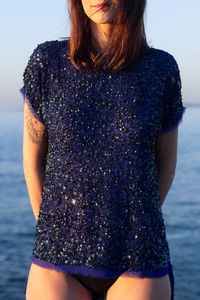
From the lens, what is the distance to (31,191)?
246 centimetres

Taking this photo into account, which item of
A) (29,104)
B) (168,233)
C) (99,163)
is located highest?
(29,104)

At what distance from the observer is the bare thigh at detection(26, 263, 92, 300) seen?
6.77 feet

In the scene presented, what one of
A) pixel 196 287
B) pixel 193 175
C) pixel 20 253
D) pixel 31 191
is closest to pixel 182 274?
pixel 196 287

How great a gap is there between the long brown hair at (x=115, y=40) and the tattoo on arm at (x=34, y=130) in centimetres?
30

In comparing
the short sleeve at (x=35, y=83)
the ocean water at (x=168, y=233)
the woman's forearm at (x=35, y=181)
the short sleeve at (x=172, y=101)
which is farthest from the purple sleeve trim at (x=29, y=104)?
the ocean water at (x=168, y=233)

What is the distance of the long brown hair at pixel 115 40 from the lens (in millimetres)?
2264

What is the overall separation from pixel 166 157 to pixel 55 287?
0.81 metres

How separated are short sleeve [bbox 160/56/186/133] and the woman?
3 centimetres

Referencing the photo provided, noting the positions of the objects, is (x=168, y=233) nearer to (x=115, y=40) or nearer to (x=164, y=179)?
(x=164, y=179)

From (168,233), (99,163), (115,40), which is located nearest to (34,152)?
(99,163)

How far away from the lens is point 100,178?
2.12 metres

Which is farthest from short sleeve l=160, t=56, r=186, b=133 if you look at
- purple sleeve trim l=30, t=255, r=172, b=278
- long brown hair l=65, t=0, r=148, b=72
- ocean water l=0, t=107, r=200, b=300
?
ocean water l=0, t=107, r=200, b=300

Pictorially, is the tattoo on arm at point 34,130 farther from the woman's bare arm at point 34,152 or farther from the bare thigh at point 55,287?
the bare thigh at point 55,287

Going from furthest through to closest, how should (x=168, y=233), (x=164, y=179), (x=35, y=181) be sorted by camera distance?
(x=168, y=233)
(x=164, y=179)
(x=35, y=181)
